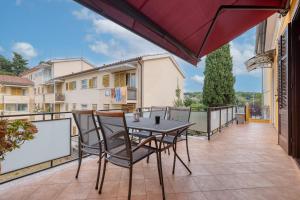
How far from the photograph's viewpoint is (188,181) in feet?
8.68

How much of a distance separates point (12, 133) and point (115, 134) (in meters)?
1.07

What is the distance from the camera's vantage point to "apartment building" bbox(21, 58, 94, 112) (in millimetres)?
18609

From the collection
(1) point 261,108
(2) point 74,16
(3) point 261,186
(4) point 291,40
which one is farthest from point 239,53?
(2) point 74,16

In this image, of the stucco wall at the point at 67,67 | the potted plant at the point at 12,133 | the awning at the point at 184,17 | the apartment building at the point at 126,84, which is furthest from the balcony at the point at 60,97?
the potted plant at the point at 12,133

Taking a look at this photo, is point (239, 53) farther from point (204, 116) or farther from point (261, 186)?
point (261, 186)

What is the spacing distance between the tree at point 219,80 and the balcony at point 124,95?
13.7ft

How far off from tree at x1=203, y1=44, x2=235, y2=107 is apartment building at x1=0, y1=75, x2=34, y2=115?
50.2 ft

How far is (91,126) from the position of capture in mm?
2707

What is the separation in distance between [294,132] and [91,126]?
11.9ft

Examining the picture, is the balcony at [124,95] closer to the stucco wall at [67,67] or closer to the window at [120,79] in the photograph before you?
the window at [120,79]

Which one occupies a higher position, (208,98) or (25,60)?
(25,60)

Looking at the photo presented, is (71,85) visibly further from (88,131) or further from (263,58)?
(88,131)

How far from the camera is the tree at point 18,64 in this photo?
1061 inches

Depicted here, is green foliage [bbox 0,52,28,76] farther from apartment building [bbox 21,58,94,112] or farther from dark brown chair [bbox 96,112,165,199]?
dark brown chair [bbox 96,112,165,199]
